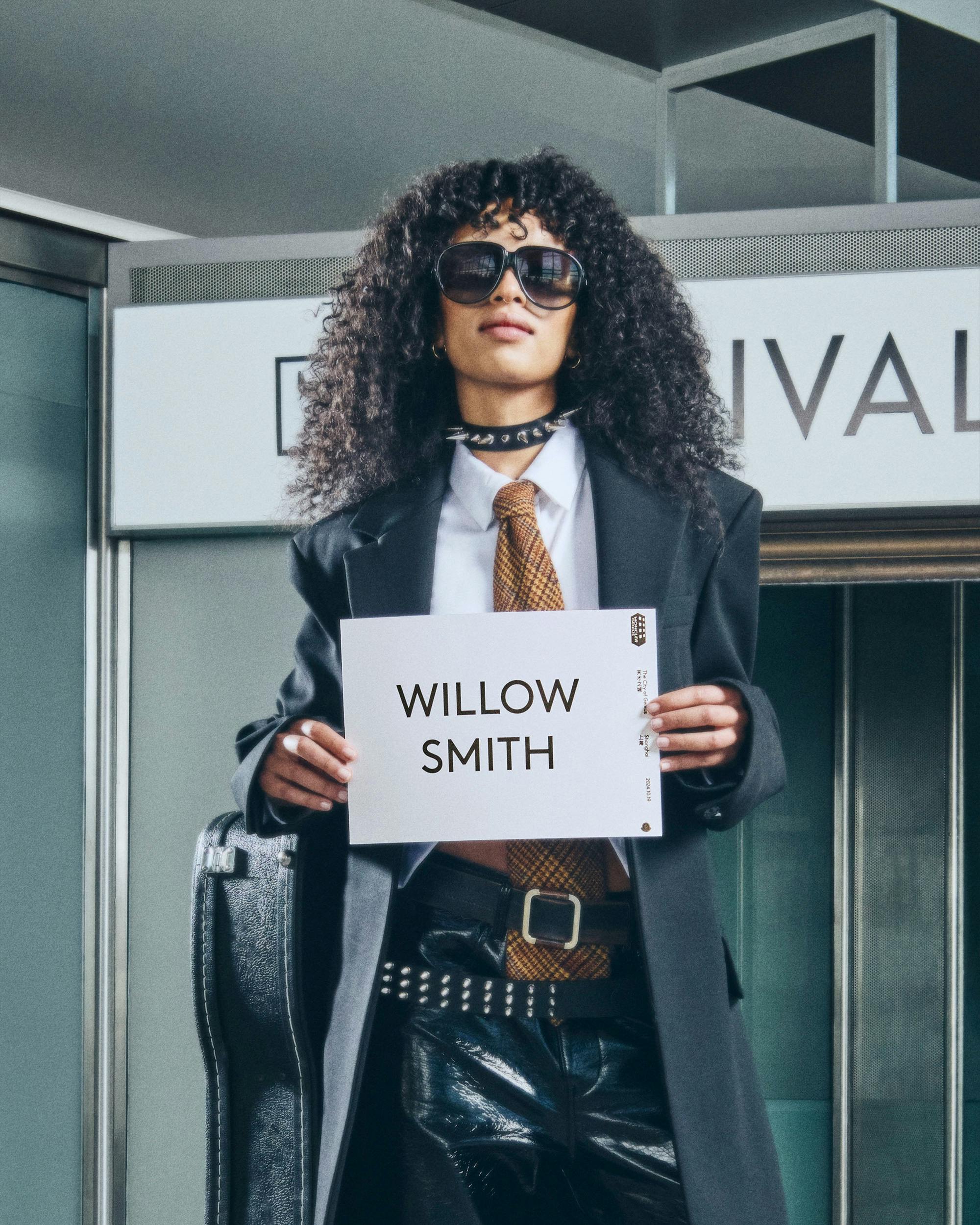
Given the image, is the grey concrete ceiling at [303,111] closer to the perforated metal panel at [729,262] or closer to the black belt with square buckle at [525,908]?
the perforated metal panel at [729,262]

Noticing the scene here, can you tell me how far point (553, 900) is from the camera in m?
1.36

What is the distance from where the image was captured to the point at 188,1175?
283cm

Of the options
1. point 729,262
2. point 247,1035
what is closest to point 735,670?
point 247,1035

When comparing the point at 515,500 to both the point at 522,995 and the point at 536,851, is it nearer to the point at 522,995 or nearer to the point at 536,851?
the point at 536,851

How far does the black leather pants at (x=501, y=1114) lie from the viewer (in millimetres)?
1378

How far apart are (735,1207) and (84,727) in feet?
6.41

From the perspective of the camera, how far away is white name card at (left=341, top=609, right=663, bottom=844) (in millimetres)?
1351

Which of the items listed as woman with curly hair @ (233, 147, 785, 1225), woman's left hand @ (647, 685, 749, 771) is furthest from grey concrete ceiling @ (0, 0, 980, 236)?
woman's left hand @ (647, 685, 749, 771)

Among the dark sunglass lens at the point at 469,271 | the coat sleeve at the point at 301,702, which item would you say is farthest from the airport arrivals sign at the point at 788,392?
the dark sunglass lens at the point at 469,271

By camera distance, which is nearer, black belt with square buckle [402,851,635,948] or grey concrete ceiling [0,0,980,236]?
black belt with square buckle [402,851,635,948]

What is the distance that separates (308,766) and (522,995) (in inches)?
12.1

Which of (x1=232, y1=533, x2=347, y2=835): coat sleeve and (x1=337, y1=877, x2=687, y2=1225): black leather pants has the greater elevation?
(x1=232, y1=533, x2=347, y2=835): coat sleeve

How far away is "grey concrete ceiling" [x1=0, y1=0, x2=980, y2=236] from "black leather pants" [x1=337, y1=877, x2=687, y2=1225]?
9.87 ft

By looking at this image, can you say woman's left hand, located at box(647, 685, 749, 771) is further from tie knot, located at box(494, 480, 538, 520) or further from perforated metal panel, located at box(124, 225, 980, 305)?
perforated metal panel, located at box(124, 225, 980, 305)
